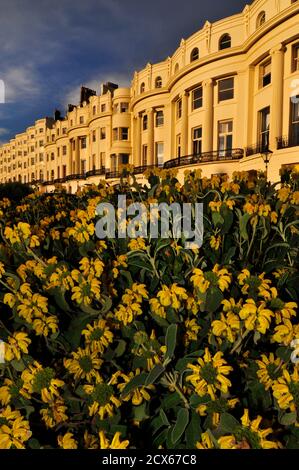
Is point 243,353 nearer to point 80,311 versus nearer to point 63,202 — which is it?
point 80,311

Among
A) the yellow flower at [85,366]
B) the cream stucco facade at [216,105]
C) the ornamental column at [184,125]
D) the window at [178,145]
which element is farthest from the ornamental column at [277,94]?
the yellow flower at [85,366]

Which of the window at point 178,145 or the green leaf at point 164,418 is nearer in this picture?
the green leaf at point 164,418

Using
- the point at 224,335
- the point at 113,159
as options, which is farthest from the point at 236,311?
the point at 113,159

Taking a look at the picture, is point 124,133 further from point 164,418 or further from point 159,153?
point 164,418

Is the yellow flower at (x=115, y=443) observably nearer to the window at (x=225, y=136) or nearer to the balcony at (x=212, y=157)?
the balcony at (x=212, y=157)

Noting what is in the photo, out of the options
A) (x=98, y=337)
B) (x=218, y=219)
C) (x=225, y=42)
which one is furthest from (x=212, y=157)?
(x=98, y=337)

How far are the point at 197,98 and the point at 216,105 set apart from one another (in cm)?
330

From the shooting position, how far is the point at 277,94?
80.8 feet

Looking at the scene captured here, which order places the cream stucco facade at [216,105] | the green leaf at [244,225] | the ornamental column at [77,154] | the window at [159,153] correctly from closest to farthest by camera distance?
the green leaf at [244,225], the cream stucco facade at [216,105], the window at [159,153], the ornamental column at [77,154]

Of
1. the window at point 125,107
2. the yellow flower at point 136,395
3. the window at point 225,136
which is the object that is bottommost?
the yellow flower at point 136,395

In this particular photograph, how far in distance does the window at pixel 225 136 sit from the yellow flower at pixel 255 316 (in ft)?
102

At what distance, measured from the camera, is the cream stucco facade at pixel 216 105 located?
79.9 feet

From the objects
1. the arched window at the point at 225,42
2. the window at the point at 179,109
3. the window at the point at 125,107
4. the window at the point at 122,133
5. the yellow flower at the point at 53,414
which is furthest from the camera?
the window at the point at 125,107

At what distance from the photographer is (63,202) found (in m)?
4.71
